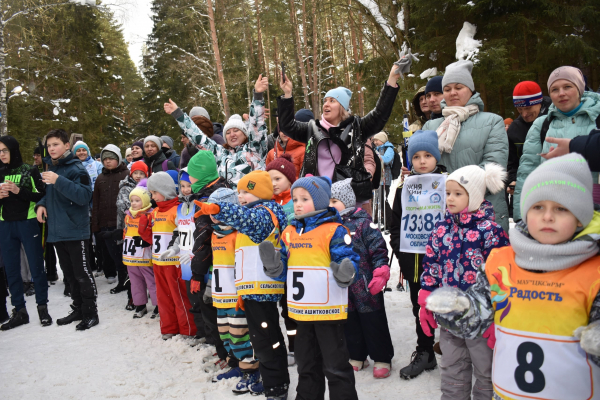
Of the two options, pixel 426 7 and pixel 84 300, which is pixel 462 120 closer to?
pixel 84 300

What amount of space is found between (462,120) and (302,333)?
7.45 ft

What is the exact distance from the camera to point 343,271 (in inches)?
109

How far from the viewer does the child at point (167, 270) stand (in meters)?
5.00

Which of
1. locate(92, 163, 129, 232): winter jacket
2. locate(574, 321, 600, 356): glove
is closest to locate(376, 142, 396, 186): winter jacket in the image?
locate(92, 163, 129, 232): winter jacket

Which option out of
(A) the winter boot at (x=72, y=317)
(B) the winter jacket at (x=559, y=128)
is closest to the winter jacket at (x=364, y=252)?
(B) the winter jacket at (x=559, y=128)

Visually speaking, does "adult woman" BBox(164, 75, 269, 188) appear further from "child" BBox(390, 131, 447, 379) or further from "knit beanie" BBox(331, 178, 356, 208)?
"child" BBox(390, 131, 447, 379)

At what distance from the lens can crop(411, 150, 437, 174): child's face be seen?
345 centimetres

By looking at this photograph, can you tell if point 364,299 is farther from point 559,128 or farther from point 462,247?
point 559,128

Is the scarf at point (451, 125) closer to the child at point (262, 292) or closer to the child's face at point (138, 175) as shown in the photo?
the child at point (262, 292)

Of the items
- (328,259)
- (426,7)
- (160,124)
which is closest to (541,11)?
(426,7)

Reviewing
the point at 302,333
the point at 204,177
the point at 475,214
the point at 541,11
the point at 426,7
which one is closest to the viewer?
the point at 475,214

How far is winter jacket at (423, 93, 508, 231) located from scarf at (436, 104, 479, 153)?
55 millimetres

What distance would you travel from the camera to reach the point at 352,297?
3.70 metres

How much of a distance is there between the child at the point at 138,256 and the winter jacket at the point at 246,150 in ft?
4.56
